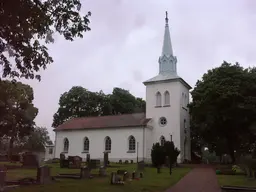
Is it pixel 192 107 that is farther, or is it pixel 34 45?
pixel 192 107

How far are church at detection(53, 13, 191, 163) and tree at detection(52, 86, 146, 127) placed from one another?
548 inches

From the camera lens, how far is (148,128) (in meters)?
41.7

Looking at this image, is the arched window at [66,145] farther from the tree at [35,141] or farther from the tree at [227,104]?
the tree at [227,104]

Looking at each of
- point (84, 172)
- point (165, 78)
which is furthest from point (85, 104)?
point (84, 172)

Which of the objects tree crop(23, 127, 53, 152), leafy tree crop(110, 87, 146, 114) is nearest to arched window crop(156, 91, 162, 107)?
leafy tree crop(110, 87, 146, 114)

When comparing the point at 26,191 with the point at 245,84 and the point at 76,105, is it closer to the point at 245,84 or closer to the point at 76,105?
the point at 245,84

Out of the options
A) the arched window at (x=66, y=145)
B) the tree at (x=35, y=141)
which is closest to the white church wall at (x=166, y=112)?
the arched window at (x=66, y=145)

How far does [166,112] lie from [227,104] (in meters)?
10.5

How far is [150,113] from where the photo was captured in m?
43.3

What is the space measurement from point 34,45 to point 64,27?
1.23m

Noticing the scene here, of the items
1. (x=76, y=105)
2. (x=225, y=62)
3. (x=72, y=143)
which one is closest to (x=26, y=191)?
(x=225, y=62)

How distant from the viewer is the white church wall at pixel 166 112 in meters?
41.1

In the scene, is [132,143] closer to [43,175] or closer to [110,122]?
[110,122]

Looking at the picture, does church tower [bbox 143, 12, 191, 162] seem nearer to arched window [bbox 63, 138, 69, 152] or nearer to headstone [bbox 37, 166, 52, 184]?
arched window [bbox 63, 138, 69, 152]
